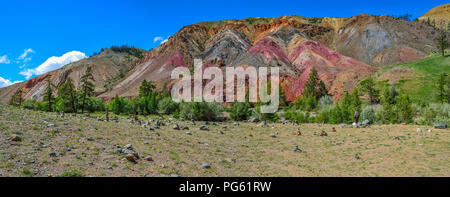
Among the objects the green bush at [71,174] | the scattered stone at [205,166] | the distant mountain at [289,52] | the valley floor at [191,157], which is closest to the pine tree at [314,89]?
the distant mountain at [289,52]

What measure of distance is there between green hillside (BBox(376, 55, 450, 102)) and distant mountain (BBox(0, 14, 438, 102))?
660 centimetres

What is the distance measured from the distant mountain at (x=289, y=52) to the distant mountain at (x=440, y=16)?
77.2m

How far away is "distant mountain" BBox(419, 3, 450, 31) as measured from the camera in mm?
147625

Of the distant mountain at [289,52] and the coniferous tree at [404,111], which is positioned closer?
the coniferous tree at [404,111]

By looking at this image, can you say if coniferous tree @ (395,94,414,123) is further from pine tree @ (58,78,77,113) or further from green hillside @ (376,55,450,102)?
pine tree @ (58,78,77,113)

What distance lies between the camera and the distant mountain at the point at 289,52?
226 feet

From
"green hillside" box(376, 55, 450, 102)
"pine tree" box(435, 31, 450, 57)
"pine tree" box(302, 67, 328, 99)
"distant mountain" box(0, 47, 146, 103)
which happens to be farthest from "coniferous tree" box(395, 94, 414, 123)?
"distant mountain" box(0, 47, 146, 103)

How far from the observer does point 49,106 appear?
4153cm

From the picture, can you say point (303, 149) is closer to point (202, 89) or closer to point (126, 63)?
point (202, 89)

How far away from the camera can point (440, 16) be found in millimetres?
166250

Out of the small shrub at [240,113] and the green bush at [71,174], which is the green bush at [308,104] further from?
the green bush at [71,174]
